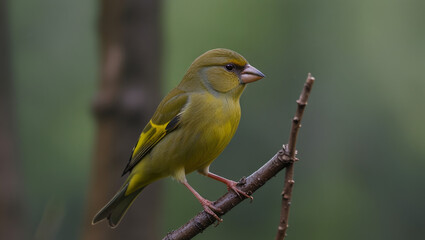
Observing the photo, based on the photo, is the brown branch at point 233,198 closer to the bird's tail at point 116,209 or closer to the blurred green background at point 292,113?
the bird's tail at point 116,209

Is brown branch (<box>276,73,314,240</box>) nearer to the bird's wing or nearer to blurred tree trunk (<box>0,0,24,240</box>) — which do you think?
the bird's wing

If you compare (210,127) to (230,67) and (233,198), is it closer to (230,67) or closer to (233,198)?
(230,67)

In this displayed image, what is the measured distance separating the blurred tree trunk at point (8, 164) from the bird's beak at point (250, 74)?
254 cm

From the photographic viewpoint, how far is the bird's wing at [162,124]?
135 inches

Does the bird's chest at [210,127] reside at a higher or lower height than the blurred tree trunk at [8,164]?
higher

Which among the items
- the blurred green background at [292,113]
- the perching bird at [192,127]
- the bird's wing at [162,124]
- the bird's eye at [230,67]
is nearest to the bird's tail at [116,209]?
the perching bird at [192,127]

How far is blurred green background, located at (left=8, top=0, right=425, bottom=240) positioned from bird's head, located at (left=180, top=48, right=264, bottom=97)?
294 cm

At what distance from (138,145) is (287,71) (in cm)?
387

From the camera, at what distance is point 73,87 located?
8.09m

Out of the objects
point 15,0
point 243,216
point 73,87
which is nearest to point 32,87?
point 73,87

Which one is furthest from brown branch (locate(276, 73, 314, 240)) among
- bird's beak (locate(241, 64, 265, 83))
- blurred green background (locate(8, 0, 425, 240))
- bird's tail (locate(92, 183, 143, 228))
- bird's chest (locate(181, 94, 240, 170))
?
blurred green background (locate(8, 0, 425, 240))

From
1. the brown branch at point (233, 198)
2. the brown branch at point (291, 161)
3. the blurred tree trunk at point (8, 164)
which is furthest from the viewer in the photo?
the blurred tree trunk at point (8, 164)

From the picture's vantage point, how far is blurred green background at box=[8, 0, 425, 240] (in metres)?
6.61

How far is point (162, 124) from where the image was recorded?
3475 mm
